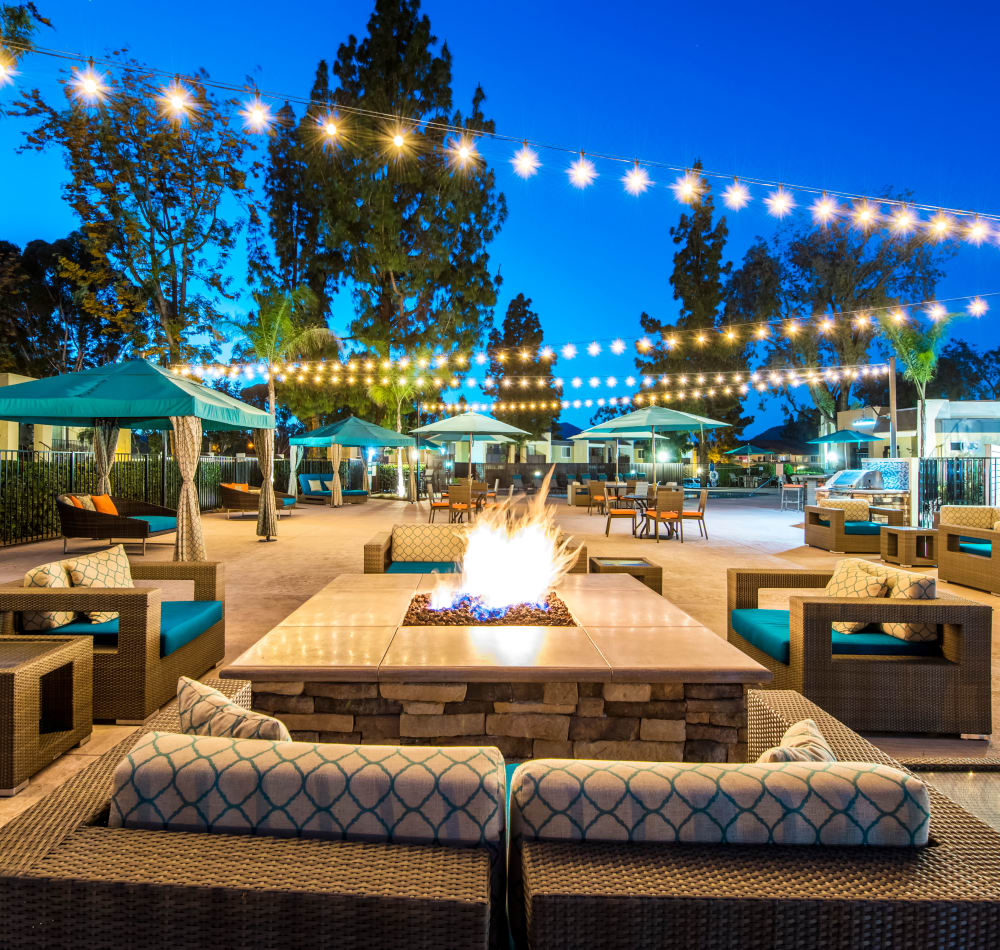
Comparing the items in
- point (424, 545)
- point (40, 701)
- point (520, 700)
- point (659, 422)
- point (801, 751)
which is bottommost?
point (40, 701)

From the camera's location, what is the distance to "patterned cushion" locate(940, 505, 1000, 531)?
6719 mm

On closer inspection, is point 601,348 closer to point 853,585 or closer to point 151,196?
point 151,196

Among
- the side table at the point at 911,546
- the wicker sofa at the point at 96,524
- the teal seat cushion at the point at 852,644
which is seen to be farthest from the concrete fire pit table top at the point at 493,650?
the wicker sofa at the point at 96,524

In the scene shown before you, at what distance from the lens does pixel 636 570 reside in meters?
4.29

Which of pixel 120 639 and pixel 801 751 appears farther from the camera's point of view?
pixel 120 639

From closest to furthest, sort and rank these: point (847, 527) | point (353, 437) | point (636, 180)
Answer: point (636, 180) → point (847, 527) → point (353, 437)

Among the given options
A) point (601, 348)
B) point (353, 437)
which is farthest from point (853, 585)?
point (353, 437)

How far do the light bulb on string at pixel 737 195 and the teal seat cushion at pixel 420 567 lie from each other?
175 inches

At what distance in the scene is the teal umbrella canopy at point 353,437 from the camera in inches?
614

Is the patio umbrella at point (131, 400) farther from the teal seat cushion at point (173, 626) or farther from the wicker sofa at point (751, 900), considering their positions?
the wicker sofa at point (751, 900)

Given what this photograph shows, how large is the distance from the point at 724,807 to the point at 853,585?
8.42 ft

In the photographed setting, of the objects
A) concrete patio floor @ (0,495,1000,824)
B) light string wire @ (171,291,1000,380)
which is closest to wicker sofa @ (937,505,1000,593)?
concrete patio floor @ (0,495,1000,824)

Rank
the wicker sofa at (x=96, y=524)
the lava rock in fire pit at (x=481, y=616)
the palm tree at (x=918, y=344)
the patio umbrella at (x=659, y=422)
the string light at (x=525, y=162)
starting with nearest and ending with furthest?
the lava rock in fire pit at (x=481, y=616) < the string light at (x=525, y=162) < the wicker sofa at (x=96, y=524) < the patio umbrella at (x=659, y=422) < the palm tree at (x=918, y=344)

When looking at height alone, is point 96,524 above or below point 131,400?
below
